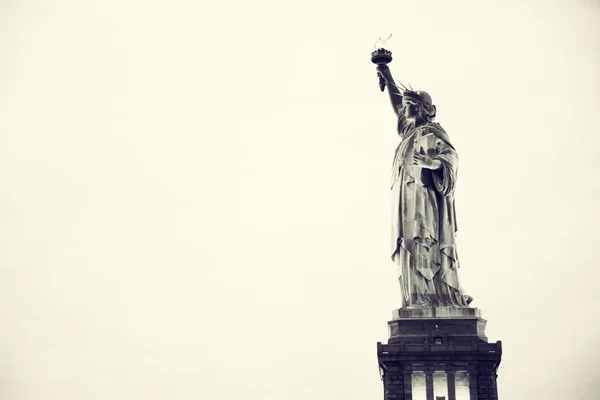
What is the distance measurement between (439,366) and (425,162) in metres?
6.26

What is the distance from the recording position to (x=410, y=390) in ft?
98.7

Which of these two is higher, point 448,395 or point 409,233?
point 409,233

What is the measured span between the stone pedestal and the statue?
134 cm

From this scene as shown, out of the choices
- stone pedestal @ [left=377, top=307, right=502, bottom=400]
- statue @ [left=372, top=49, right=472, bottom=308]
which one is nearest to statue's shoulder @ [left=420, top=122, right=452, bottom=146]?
statue @ [left=372, top=49, right=472, bottom=308]

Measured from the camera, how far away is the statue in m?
31.6

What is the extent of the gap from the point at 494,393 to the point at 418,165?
7.22m

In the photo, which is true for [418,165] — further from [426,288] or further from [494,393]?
[494,393]

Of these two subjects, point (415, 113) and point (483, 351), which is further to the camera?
point (415, 113)

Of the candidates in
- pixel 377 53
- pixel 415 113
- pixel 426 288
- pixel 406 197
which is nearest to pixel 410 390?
pixel 426 288

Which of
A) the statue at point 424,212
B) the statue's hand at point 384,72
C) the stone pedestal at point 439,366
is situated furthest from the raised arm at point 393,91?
the stone pedestal at point 439,366

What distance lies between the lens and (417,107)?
110ft

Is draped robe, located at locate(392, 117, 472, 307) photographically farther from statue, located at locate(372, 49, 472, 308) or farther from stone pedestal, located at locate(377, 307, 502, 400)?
stone pedestal, located at locate(377, 307, 502, 400)

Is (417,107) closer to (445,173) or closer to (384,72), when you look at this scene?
(384,72)

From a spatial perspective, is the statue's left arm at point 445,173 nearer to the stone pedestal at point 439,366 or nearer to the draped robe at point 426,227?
the draped robe at point 426,227
